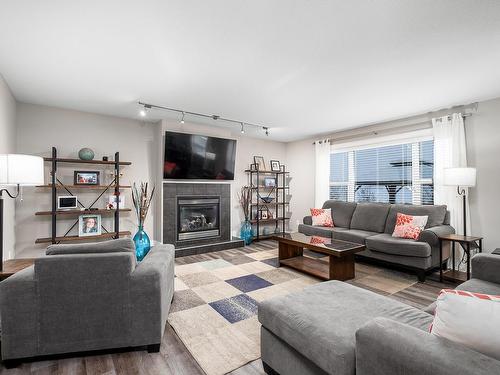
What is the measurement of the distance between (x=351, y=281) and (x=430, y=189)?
2.27 m

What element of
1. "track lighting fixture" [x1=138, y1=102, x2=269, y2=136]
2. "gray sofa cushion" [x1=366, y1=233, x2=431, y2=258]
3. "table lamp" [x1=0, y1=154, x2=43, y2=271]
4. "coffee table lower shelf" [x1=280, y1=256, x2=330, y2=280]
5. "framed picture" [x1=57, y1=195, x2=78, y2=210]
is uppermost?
"track lighting fixture" [x1=138, y1=102, x2=269, y2=136]

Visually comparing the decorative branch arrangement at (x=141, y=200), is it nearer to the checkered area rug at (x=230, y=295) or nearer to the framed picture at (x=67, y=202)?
the framed picture at (x=67, y=202)

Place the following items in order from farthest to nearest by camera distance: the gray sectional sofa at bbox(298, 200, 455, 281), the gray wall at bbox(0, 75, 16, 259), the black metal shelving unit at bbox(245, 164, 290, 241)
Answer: the black metal shelving unit at bbox(245, 164, 290, 241)
the gray sectional sofa at bbox(298, 200, 455, 281)
the gray wall at bbox(0, 75, 16, 259)

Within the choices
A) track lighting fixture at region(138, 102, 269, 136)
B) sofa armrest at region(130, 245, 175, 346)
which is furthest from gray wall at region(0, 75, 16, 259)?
sofa armrest at region(130, 245, 175, 346)

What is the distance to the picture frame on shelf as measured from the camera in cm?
412

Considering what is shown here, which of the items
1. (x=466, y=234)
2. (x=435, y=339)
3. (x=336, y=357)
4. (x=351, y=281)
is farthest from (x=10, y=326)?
(x=466, y=234)

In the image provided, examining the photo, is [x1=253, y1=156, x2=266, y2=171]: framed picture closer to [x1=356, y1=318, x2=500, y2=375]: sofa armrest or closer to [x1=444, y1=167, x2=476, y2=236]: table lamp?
[x1=444, y1=167, x2=476, y2=236]: table lamp

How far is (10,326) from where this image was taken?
1722 millimetres

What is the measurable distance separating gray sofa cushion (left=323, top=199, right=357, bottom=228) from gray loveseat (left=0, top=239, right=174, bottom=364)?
12.8 ft

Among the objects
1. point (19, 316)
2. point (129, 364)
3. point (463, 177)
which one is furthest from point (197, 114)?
point (463, 177)

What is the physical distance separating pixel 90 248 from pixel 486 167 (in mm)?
4918

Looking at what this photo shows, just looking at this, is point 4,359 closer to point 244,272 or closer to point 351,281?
point 244,272

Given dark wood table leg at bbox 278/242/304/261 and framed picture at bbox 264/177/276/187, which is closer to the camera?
dark wood table leg at bbox 278/242/304/261

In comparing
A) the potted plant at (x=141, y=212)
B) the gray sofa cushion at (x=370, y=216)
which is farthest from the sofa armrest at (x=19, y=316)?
the gray sofa cushion at (x=370, y=216)
